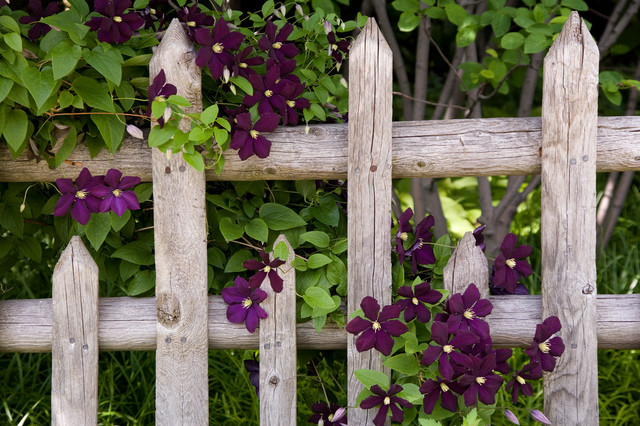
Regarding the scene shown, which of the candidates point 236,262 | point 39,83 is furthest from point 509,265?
point 39,83

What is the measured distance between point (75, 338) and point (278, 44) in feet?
3.01

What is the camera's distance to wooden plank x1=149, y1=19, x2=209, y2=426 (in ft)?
5.68

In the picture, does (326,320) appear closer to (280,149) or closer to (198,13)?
(280,149)

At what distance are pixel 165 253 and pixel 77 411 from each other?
48cm

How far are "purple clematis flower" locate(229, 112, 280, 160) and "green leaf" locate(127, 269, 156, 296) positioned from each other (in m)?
0.47

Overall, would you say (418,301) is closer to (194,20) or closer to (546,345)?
(546,345)

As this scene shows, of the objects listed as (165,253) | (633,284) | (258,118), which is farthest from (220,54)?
(633,284)

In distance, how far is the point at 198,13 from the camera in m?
1.79

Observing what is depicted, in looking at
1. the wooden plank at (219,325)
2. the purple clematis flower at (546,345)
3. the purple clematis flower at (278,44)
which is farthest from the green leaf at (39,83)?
the purple clematis flower at (546,345)

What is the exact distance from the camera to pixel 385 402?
1661 millimetres

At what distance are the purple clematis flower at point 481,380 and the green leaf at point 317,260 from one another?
1.39ft

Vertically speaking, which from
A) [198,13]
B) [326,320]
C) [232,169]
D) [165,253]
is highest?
[198,13]

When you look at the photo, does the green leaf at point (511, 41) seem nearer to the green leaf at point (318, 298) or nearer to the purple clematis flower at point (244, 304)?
the green leaf at point (318, 298)

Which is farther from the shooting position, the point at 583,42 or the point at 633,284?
the point at 633,284
